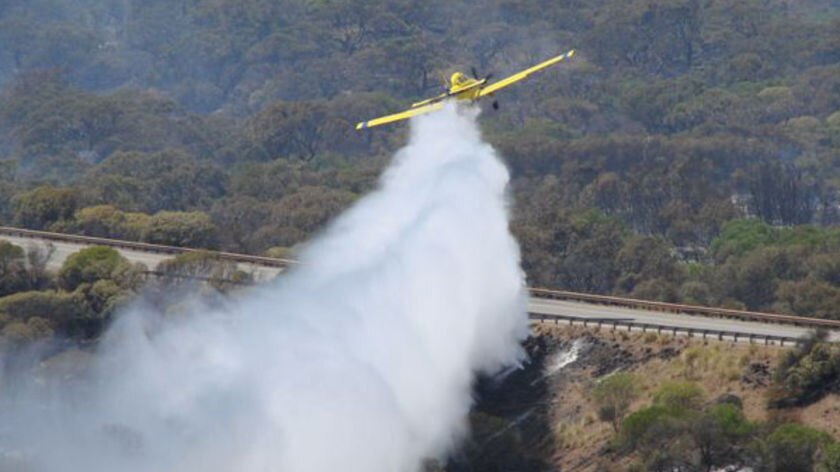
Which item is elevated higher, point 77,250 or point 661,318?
point 77,250

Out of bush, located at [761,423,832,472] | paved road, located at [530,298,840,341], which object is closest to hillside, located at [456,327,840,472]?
bush, located at [761,423,832,472]

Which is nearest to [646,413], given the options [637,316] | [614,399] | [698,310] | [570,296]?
[614,399]

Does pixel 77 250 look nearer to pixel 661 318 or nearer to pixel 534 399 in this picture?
pixel 661 318

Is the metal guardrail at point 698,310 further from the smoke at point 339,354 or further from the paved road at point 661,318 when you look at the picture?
the smoke at point 339,354

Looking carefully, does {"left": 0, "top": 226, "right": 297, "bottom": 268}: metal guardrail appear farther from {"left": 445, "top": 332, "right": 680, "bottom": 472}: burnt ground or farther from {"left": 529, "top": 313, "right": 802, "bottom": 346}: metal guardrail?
{"left": 445, "top": 332, "right": 680, "bottom": 472}: burnt ground

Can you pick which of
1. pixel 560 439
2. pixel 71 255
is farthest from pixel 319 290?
pixel 71 255

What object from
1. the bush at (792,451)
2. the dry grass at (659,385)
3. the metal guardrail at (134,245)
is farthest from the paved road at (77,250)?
the bush at (792,451)

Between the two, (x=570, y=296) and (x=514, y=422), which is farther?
(x=570, y=296)
